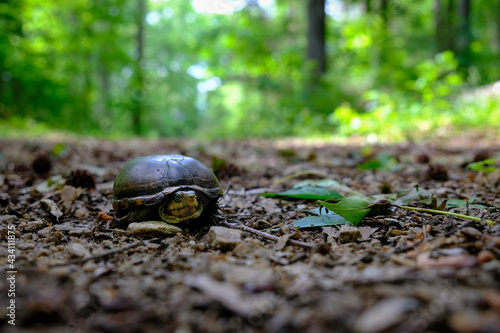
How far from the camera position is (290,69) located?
10.3 meters

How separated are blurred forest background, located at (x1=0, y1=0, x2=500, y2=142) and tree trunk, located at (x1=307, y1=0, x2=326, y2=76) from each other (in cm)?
3

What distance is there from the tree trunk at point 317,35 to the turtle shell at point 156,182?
838 cm

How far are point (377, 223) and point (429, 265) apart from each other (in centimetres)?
80

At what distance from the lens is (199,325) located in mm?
1059

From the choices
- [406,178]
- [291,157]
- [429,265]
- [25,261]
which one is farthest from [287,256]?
[291,157]

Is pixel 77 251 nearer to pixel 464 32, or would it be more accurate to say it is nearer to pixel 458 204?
pixel 458 204

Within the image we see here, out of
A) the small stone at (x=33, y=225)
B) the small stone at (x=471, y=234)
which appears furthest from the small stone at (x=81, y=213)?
the small stone at (x=471, y=234)

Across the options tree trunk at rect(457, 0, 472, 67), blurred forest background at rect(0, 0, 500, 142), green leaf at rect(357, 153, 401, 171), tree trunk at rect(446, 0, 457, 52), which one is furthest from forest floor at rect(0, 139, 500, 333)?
tree trunk at rect(446, 0, 457, 52)

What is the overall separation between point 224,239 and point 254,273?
472 mm

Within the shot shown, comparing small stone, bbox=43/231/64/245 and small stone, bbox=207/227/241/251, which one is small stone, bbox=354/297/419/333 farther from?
small stone, bbox=43/231/64/245

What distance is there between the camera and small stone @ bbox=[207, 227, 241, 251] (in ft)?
5.84

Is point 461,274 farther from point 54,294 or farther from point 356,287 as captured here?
point 54,294

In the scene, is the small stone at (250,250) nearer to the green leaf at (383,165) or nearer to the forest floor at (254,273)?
the forest floor at (254,273)

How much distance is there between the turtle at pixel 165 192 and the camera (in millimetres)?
2123
